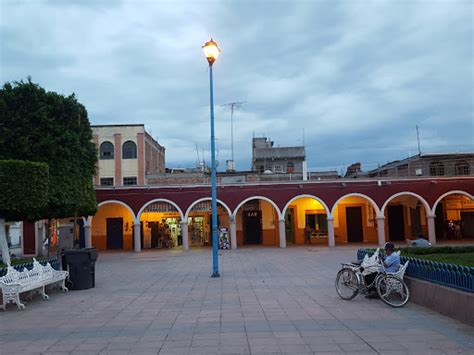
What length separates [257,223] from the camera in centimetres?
3127

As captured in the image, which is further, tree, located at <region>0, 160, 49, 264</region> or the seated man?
tree, located at <region>0, 160, 49, 264</region>

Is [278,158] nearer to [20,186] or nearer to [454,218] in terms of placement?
[454,218]

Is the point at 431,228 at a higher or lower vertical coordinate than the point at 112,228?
lower

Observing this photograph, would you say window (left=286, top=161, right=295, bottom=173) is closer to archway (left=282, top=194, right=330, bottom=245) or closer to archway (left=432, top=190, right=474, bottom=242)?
archway (left=282, top=194, right=330, bottom=245)

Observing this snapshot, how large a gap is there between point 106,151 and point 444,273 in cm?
3560

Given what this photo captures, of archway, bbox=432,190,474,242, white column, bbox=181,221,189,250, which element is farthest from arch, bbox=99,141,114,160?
archway, bbox=432,190,474,242

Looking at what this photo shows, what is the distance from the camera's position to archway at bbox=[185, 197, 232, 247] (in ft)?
97.1

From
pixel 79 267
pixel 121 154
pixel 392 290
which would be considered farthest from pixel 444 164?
pixel 79 267

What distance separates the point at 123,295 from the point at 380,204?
67.2 ft

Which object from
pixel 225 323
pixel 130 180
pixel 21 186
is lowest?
pixel 225 323

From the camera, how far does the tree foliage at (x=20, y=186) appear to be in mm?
14578

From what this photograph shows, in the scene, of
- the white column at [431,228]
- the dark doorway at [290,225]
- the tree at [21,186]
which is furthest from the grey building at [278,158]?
the tree at [21,186]

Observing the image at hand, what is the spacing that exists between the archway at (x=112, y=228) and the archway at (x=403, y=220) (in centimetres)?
1743

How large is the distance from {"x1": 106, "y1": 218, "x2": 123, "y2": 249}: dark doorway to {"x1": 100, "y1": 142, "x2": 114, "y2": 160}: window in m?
10.6
